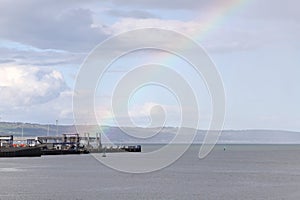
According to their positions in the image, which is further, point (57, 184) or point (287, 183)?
point (287, 183)

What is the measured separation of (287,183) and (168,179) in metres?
20.8

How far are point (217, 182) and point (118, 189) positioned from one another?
2317cm

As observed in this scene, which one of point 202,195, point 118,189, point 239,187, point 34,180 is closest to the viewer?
point 202,195

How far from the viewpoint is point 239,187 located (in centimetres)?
9656

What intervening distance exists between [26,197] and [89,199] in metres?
8.49

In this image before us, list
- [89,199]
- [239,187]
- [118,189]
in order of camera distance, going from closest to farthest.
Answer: [89,199] < [118,189] < [239,187]

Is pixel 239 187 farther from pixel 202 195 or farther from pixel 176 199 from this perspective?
pixel 176 199

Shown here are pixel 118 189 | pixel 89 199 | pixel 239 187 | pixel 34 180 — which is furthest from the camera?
pixel 34 180

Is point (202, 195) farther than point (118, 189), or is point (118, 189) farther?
point (118, 189)

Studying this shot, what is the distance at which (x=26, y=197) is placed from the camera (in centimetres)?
7894

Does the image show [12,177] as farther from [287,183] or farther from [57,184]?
[287,183]

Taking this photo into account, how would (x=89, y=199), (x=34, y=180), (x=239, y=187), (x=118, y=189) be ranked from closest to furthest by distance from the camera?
(x=89, y=199)
(x=118, y=189)
(x=239, y=187)
(x=34, y=180)

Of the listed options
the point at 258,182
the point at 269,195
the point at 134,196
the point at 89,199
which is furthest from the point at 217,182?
the point at 89,199

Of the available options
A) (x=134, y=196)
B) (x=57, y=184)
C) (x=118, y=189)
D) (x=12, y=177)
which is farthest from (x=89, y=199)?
(x=12, y=177)
